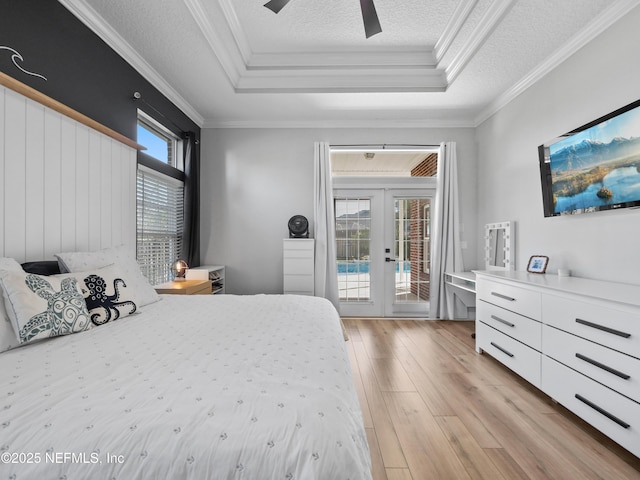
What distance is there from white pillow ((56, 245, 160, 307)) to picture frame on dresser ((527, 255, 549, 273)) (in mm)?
3296

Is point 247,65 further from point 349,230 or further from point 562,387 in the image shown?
point 562,387

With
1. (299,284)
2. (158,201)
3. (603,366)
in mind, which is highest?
(158,201)

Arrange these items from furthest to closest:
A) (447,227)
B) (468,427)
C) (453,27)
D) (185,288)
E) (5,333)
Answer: (447,227) → (185,288) → (453,27) → (468,427) → (5,333)

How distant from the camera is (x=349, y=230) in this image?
14.2ft

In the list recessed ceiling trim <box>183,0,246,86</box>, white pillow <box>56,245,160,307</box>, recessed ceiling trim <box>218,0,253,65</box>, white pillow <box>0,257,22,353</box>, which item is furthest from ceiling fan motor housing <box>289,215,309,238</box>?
white pillow <box>0,257,22,353</box>

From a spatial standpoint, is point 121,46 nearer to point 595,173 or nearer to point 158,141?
point 158,141

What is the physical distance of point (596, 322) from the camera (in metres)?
1.68

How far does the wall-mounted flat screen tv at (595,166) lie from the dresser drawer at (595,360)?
1014mm

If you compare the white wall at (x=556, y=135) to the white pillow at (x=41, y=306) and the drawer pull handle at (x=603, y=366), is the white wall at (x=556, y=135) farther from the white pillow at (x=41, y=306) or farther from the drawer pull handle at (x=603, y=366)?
the white pillow at (x=41, y=306)

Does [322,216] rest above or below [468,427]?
above

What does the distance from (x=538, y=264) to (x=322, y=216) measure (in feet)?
8.11

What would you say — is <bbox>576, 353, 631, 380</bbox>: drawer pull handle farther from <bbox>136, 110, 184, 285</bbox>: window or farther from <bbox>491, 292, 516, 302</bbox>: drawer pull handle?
<bbox>136, 110, 184, 285</bbox>: window

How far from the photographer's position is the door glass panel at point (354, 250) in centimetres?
432

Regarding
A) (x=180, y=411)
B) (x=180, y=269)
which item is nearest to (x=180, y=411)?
(x=180, y=411)
